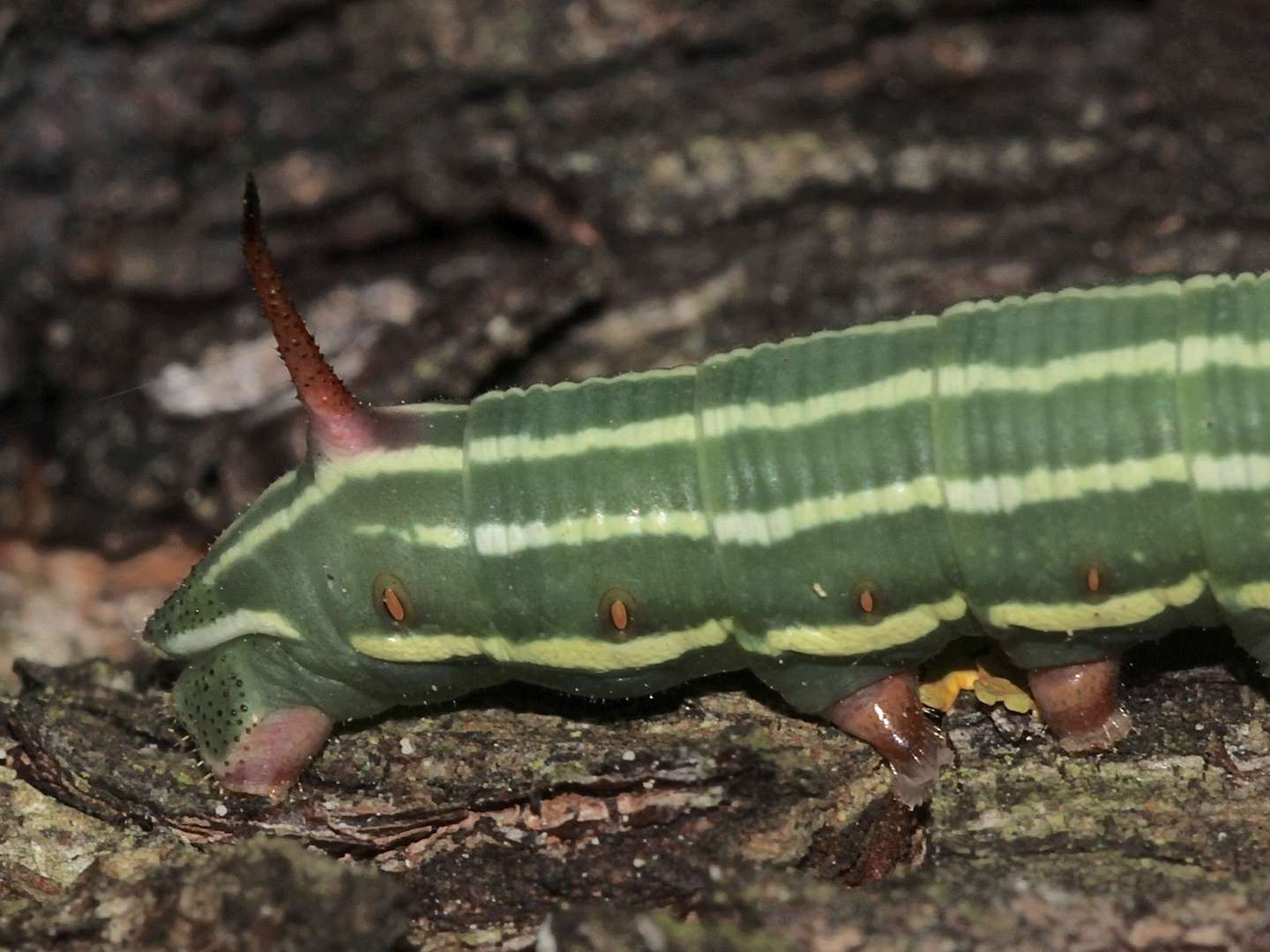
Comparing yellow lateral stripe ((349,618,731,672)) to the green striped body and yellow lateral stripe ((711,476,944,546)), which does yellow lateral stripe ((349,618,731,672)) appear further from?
yellow lateral stripe ((711,476,944,546))

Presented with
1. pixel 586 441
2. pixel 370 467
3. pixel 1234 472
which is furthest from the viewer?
pixel 370 467

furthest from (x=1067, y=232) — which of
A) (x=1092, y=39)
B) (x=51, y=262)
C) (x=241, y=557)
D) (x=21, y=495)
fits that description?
(x=21, y=495)

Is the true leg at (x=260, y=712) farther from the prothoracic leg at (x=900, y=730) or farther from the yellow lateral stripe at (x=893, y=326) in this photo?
the yellow lateral stripe at (x=893, y=326)

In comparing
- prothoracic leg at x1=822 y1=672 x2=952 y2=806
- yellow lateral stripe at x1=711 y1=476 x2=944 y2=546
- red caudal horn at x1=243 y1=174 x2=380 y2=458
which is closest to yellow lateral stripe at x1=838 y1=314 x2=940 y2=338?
yellow lateral stripe at x1=711 y1=476 x2=944 y2=546

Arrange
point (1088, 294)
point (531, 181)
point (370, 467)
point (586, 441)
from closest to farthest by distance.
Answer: point (1088, 294) → point (586, 441) → point (370, 467) → point (531, 181)

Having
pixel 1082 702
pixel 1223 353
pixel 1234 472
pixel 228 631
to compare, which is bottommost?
pixel 1082 702

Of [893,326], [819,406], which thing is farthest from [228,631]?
[893,326]

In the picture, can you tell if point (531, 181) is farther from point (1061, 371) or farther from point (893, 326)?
point (1061, 371)
